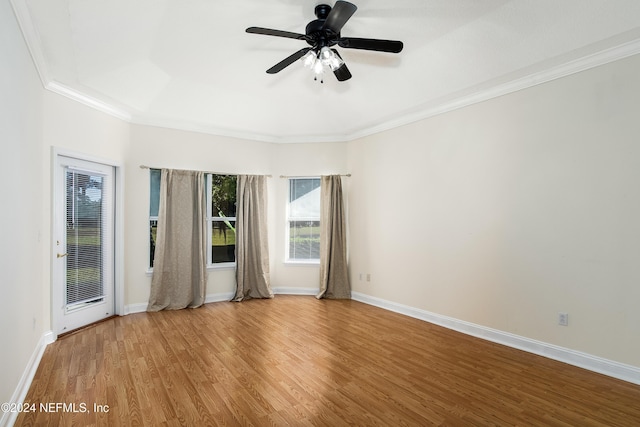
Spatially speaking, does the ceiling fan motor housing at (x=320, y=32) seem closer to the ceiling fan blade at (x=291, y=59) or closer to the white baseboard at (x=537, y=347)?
the ceiling fan blade at (x=291, y=59)

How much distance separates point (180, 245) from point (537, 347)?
15.7 feet

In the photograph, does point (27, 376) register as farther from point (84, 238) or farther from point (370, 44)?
point (370, 44)


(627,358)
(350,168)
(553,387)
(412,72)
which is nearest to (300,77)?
(412,72)

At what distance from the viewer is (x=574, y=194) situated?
10.1ft

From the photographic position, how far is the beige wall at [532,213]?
2.81m

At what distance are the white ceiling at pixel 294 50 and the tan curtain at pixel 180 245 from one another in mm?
1061

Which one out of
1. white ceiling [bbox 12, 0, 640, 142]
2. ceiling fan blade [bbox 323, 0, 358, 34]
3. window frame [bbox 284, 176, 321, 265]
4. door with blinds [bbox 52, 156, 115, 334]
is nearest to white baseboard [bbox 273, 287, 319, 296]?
window frame [bbox 284, 176, 321, 265]

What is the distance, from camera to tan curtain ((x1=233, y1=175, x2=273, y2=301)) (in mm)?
5426

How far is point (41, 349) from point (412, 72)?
4.94 m

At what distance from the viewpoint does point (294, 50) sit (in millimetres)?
3396

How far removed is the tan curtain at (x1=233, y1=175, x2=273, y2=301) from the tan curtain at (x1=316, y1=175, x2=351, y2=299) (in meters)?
1.01

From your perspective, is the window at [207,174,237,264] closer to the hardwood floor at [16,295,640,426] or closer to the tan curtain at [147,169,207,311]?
the tan curtain at [147,169,207,311]

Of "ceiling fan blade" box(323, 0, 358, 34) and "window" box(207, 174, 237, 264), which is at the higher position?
"ceiling fan blade" box(323, 0, 358, 34)

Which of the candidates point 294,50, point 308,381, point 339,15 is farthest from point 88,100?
point 308,381
